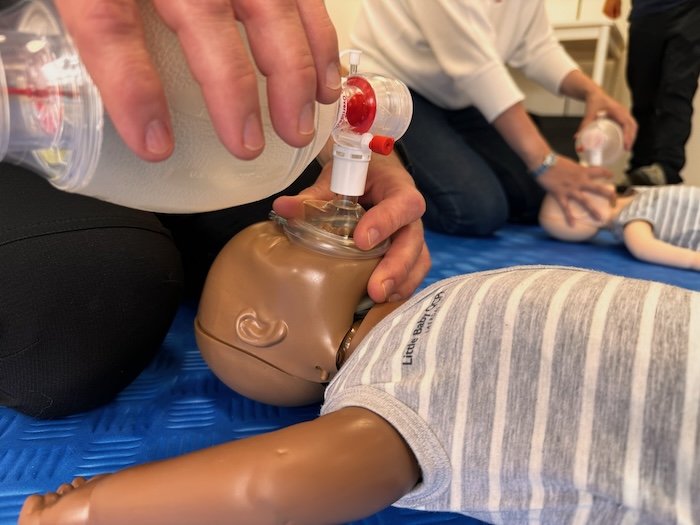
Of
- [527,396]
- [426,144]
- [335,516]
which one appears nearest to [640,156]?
[426,144]

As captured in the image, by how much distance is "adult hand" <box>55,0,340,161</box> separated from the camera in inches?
8.9

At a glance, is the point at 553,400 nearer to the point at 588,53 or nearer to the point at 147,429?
the point at 147,429

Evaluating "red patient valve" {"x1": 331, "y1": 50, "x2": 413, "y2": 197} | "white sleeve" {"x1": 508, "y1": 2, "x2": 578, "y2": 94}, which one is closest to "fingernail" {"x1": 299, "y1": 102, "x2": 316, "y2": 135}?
"red patient valve" {"x1": 331, "y1": 50, "x2": 413, "y2": 197}

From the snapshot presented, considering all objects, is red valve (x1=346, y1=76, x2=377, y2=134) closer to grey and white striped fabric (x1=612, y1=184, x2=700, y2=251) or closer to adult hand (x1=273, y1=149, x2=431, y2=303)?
adult hand (x1=273, y1=149, x2=431, y2=303)

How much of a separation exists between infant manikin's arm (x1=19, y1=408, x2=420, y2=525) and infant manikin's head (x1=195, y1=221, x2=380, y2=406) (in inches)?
6.0

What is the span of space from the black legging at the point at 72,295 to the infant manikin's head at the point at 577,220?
39.7 inches

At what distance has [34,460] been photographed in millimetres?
503

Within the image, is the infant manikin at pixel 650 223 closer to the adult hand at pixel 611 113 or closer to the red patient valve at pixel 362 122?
the adult hand at pixel 611 113

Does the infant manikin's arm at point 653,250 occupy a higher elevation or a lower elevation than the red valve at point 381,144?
lower

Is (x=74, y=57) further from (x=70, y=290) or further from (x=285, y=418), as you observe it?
(x=285, y=418)

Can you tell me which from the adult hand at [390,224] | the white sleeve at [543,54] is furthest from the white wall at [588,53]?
the adult hand at [390,224]

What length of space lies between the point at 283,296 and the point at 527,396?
9.8 inches

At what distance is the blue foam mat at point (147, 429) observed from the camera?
48 cm

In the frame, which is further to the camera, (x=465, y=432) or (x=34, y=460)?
(x=34, y=460)
